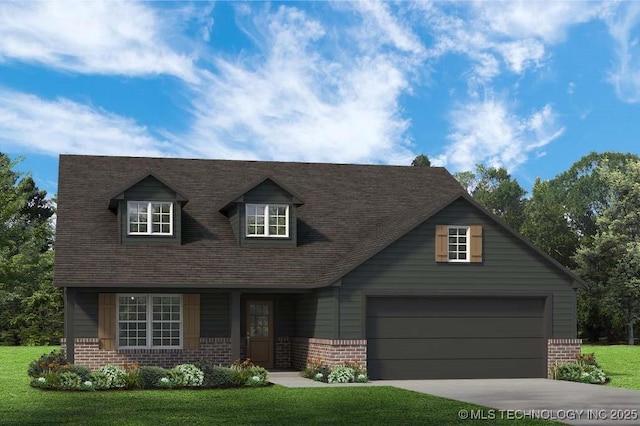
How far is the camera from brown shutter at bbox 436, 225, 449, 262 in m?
26.7

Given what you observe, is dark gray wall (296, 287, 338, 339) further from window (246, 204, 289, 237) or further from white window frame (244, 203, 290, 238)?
window (246, 204, 289, 237)

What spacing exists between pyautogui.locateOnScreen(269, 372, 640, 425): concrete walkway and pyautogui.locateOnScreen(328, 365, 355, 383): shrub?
1.76 feet

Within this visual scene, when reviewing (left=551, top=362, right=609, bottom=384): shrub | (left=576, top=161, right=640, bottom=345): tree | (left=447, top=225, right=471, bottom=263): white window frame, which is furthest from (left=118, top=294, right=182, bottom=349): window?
(left=576, top=161, right=640, bottom=345): tree

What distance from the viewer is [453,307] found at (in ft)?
88.8

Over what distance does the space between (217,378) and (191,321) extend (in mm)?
4244

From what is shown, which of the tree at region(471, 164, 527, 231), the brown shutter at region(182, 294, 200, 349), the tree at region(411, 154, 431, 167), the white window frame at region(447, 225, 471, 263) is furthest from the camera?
the tree at region(471, 164, 527, 231)

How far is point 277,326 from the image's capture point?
97.2ft

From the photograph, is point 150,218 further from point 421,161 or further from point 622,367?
point 421,161

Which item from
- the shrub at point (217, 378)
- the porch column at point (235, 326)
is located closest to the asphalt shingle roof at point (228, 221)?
the porch column at point (235, 326)

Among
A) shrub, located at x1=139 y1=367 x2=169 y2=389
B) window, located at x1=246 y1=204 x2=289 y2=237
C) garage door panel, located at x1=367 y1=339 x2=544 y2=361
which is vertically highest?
window, located at x1=246 y1=204 x2=289 y2=237

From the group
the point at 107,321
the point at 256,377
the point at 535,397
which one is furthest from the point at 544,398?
the point at 107,321

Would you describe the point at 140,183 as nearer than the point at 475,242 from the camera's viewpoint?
No

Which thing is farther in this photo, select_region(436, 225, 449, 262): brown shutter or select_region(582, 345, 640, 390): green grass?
select_region(436, 225, 449, 262): brown shutter

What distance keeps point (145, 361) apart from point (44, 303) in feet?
116
